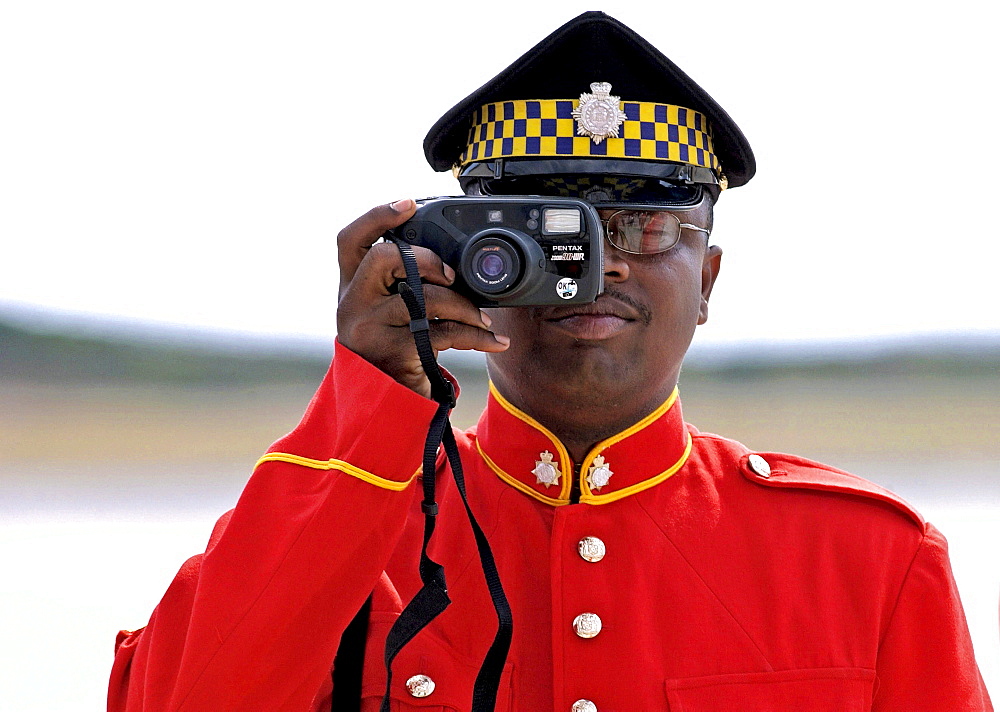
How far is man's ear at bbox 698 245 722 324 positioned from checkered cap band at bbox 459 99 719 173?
238 millimetres

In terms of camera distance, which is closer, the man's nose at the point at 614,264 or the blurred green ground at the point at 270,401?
the man's nose at the point at 614,264

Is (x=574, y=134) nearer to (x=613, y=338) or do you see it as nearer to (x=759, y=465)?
(x=613, y=338)

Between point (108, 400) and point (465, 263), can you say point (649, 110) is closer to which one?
point (465, 263)

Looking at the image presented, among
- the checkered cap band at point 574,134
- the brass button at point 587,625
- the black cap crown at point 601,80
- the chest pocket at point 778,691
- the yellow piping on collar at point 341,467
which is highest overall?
the black cap crown at point 601,80

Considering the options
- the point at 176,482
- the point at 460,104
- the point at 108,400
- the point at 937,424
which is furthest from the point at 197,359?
the point at 460,104

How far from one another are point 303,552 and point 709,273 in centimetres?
109

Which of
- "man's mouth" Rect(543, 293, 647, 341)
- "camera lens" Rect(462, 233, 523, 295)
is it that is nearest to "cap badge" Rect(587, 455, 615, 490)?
"man's mouth" Rect(543, 293, 647, 341)

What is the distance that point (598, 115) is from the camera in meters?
2.01

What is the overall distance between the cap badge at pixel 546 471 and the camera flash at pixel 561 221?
0.48m

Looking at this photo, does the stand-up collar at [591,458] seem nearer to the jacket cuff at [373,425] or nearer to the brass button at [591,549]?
the brass button at [591,549]

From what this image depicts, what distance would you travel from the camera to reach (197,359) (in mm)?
13422

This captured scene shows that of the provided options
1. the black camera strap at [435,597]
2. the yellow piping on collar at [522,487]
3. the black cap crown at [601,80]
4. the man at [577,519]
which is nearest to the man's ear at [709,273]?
the man at [577,519]

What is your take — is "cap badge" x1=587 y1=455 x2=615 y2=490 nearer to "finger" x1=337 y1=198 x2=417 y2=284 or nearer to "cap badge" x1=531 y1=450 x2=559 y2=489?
"cap badge" x1=531 y1=450 x2=559 y2=489

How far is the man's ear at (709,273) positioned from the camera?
2.23 metres
